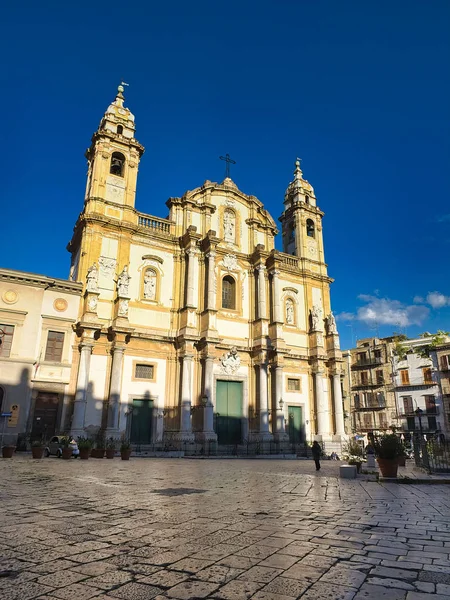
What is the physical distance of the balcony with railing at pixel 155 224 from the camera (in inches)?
1094

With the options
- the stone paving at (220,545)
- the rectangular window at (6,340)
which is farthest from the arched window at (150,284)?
the stone paving at (220,545)

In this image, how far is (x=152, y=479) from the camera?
35.7 ft

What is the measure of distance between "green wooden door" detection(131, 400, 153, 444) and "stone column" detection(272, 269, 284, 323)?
10.5 m

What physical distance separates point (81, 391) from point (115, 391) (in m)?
1.79

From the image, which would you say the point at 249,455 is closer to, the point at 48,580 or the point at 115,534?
the point at 115,534

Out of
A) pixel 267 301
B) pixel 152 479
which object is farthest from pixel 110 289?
pixel 152 479

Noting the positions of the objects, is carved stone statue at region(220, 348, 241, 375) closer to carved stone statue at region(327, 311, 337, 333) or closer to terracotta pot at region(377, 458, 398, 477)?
carved stone statue at region(327, 311, 337, 333)

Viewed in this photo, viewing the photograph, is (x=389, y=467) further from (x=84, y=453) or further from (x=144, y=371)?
(x=144, y=371)

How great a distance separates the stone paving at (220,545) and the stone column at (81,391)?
13.2 m

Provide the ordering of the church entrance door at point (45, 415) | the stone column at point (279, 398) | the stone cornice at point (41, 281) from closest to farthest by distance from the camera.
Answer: the church entrance door at point (45, 415)
the stone cornice at point (41, 281)
the stone column at point (279, 398)

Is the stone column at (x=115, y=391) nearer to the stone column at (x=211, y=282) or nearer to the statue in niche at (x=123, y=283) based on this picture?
the statue in niche at (x=123, y=283)

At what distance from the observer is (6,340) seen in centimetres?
2127

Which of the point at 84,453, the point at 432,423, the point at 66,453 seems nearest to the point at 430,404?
the point at 432,423

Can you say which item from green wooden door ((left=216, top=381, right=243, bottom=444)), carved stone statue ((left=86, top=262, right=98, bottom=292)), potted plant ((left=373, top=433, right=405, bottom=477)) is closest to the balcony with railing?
carved stone statue ((left=86, top=262, right=98, bottom=292))
